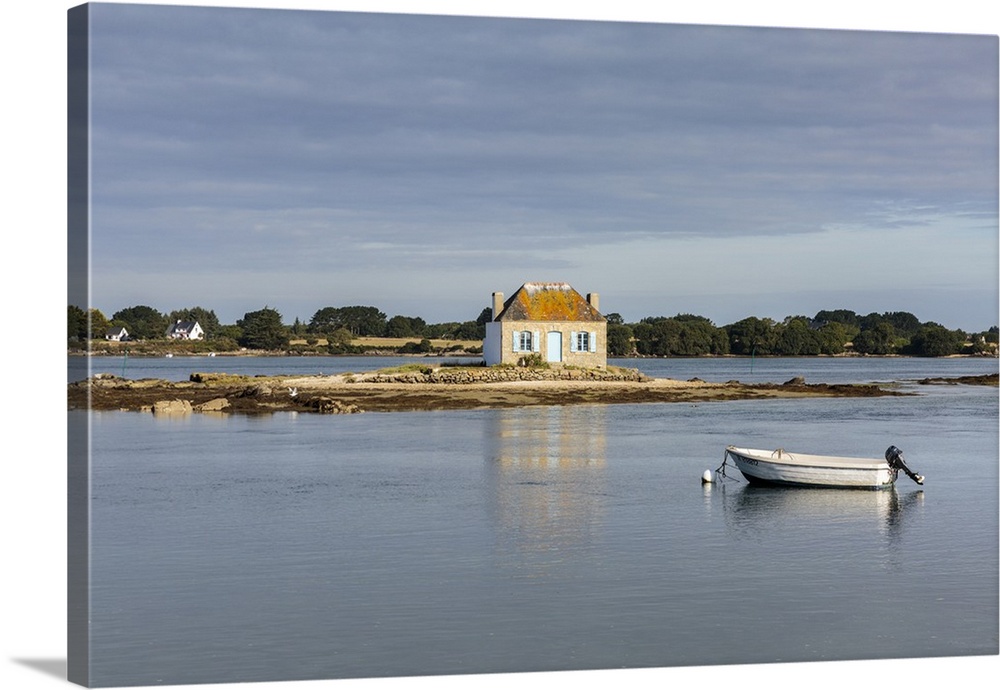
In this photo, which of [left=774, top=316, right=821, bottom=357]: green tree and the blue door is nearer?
[left=774, top=316, right=821, bottom=357]: green tree

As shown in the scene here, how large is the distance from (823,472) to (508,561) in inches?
262

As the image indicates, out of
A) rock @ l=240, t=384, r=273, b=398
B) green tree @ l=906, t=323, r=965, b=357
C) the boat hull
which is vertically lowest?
the boat hull

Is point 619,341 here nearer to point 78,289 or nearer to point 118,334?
point 118,334

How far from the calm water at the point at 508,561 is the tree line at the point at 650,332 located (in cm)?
272

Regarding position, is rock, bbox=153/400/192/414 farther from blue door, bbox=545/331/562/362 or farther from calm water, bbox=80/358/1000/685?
blue door, bbox=545/331/562/362

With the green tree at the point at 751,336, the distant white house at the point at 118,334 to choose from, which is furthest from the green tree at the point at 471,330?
the distant white house at the point at 118,334

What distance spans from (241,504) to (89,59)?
26.0 ft

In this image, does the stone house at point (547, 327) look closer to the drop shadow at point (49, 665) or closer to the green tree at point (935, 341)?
the green tree at point (935, 341)

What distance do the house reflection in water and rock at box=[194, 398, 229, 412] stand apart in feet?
22.9

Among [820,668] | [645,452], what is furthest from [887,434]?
[820,668]

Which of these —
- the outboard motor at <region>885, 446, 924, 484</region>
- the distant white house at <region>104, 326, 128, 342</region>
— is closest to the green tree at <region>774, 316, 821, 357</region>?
the outboard motor at <region>885, 446, 924, 484</region>

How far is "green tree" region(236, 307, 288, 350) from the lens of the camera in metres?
51.5

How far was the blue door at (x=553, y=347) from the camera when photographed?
36.7 metres

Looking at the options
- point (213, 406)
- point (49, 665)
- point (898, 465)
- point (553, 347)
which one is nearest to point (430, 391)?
point (553, 347)
